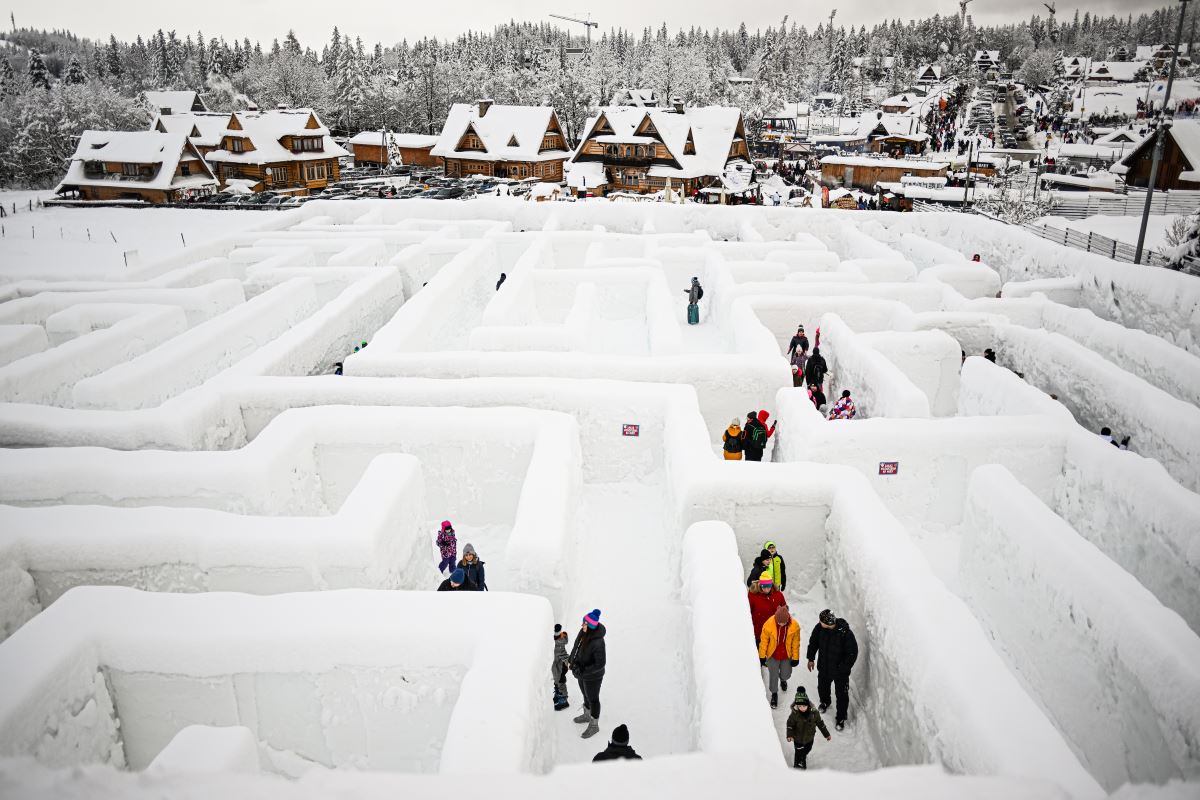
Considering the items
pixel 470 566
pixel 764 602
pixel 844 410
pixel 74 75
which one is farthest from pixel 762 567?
pixel 74 75

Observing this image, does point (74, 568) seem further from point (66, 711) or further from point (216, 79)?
point (216, 79)

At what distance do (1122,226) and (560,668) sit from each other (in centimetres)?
3041

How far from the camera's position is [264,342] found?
15.2m

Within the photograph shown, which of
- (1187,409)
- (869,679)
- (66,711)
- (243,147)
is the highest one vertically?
(243,147)

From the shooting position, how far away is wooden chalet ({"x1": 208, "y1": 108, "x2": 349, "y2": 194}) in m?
49.4

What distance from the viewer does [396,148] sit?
63.8 metres

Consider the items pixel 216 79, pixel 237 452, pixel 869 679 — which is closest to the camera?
pixel 869 679

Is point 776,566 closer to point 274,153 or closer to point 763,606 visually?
point 763,606

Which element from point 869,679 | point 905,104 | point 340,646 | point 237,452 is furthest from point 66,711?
point 905,104

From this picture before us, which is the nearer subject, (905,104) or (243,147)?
(243,147)

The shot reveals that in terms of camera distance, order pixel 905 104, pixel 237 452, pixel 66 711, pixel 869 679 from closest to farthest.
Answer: pixel 66 711 < pixel 869 679 < pixel 237 452 < pixel 905 104

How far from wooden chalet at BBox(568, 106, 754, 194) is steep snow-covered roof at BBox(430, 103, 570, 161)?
723 cm

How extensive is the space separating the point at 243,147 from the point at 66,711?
53.0 m

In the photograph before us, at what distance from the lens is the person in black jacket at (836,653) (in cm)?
688
